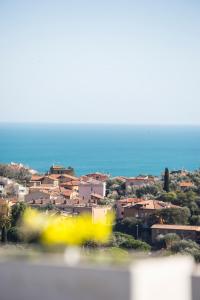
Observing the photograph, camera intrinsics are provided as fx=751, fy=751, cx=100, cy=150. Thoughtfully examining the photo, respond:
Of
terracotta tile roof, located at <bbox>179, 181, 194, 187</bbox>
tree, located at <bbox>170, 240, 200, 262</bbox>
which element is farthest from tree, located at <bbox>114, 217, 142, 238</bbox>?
terracotta tile roof, located at <bbox>179, 181, 194, 187</bbox>

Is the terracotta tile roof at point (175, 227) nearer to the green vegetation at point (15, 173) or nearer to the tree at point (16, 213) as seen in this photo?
the tree at point (16, 213)

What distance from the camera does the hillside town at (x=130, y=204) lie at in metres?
19.5

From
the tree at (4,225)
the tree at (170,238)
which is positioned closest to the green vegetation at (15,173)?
the tree at (4,225)

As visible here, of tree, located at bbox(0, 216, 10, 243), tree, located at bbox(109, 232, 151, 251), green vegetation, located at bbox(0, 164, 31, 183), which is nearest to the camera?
tree, located at bbox(109, 232, 151, 251)

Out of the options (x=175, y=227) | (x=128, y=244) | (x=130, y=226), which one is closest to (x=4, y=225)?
(x=128, y=244)

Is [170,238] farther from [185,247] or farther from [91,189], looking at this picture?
[91,189]

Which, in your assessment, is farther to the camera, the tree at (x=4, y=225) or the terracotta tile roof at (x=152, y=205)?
the terracotta tile roof at (x=152, y=205)

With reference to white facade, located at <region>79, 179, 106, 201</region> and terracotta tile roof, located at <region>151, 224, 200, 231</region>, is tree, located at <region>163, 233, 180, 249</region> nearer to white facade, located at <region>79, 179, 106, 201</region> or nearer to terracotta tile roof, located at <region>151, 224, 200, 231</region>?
terracotta tile roof, located at <region>151, 224, 200, 231</region>

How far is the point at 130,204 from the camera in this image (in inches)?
955

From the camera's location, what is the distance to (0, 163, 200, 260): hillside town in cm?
1953

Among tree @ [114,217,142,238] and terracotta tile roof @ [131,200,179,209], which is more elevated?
terracotta tile roof @ [131,200,179,209]

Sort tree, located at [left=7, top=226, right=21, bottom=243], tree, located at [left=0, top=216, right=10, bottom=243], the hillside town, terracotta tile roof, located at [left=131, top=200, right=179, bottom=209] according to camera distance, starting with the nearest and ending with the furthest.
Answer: tree, located at [left=7, top=226, right=21, bottom=243], tree, located at [left=0, top=216, right=10, bottom=243], the hillside town, terracotta tile roof, located at [left=131, top=200, right=179, bottom=209]

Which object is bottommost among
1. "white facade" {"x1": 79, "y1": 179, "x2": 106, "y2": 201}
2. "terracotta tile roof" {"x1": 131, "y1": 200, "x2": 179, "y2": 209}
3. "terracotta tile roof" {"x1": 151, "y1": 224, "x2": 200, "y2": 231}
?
"terracotta tile roof" {"x1": 151, "y1": 224, "x2": 200, "y2": 231}

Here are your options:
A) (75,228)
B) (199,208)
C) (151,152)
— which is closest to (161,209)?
(199,208)
